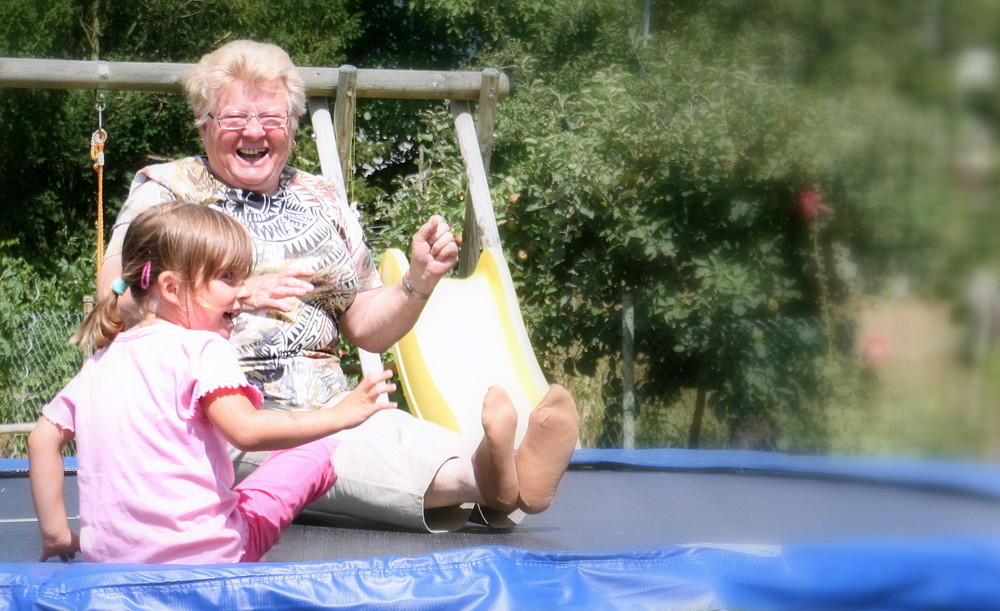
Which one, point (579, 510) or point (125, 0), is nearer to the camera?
point (579, 510)

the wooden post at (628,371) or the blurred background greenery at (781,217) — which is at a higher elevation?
the blurred background greenery at (781,217)

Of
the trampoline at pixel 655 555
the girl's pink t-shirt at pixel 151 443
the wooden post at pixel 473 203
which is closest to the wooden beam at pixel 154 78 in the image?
the wooden post at pixel 473 203

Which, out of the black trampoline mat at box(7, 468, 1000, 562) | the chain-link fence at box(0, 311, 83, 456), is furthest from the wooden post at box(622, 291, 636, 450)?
the chain-link fence at box(0, 311, 83, 456)

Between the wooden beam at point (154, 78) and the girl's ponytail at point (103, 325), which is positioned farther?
the wooden beam at point (154, 78)

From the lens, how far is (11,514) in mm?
1718

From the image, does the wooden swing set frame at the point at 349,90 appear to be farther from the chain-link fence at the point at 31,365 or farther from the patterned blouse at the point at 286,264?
the chain-link fence at the point at 31,365

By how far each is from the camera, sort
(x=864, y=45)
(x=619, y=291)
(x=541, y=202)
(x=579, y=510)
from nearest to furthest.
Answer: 1. (x=864, y=45)
2. (x=579, y=510)
3. (x=619, y=291)
4. (x=541, y=202)

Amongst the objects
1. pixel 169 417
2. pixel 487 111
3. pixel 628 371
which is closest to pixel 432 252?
pixel 169 417

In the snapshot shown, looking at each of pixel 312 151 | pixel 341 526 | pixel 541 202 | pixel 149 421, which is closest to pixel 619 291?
pixel 541 202

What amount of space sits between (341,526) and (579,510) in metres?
0.37

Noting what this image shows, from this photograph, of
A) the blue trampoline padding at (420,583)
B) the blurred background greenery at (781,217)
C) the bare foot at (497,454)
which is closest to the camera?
the blurred background greenery at (781,217)

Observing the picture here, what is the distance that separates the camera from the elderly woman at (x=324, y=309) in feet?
4.24

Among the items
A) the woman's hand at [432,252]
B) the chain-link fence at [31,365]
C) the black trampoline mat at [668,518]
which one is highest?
the woman's hand at [432,252]

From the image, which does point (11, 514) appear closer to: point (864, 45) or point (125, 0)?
point (864, 45)
